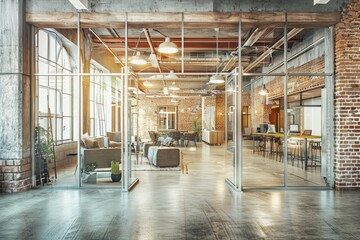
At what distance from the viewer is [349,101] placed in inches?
245

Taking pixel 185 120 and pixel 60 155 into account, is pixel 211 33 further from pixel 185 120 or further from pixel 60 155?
pixel 185 120

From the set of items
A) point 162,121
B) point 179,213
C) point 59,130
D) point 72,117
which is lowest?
point 179,213

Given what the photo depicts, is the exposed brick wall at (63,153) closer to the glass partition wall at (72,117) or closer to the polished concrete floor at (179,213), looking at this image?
the glass partition wall at (72,117)

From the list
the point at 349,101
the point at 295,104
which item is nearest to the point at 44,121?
the point at 349,101

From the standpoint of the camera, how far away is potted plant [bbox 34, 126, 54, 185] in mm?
6680

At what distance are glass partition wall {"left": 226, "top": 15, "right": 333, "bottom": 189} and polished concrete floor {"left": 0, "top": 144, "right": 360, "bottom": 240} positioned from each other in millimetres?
860

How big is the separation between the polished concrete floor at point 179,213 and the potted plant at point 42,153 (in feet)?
1.76

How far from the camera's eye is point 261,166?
9.62m

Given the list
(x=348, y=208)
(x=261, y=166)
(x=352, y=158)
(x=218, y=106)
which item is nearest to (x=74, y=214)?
(x=348, y=208)

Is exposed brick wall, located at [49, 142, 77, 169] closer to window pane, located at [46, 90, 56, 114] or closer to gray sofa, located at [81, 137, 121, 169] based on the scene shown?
window pane, located at [46, 90, 56, 114]

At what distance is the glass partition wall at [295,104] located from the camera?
6410 millimetres

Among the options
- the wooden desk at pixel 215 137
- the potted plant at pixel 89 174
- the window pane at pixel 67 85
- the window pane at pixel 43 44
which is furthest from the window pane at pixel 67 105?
the wooden desk at pixel 215 137

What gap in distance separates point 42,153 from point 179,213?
3660 millimetres

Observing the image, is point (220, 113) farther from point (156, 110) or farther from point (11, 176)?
point (11, 176)
